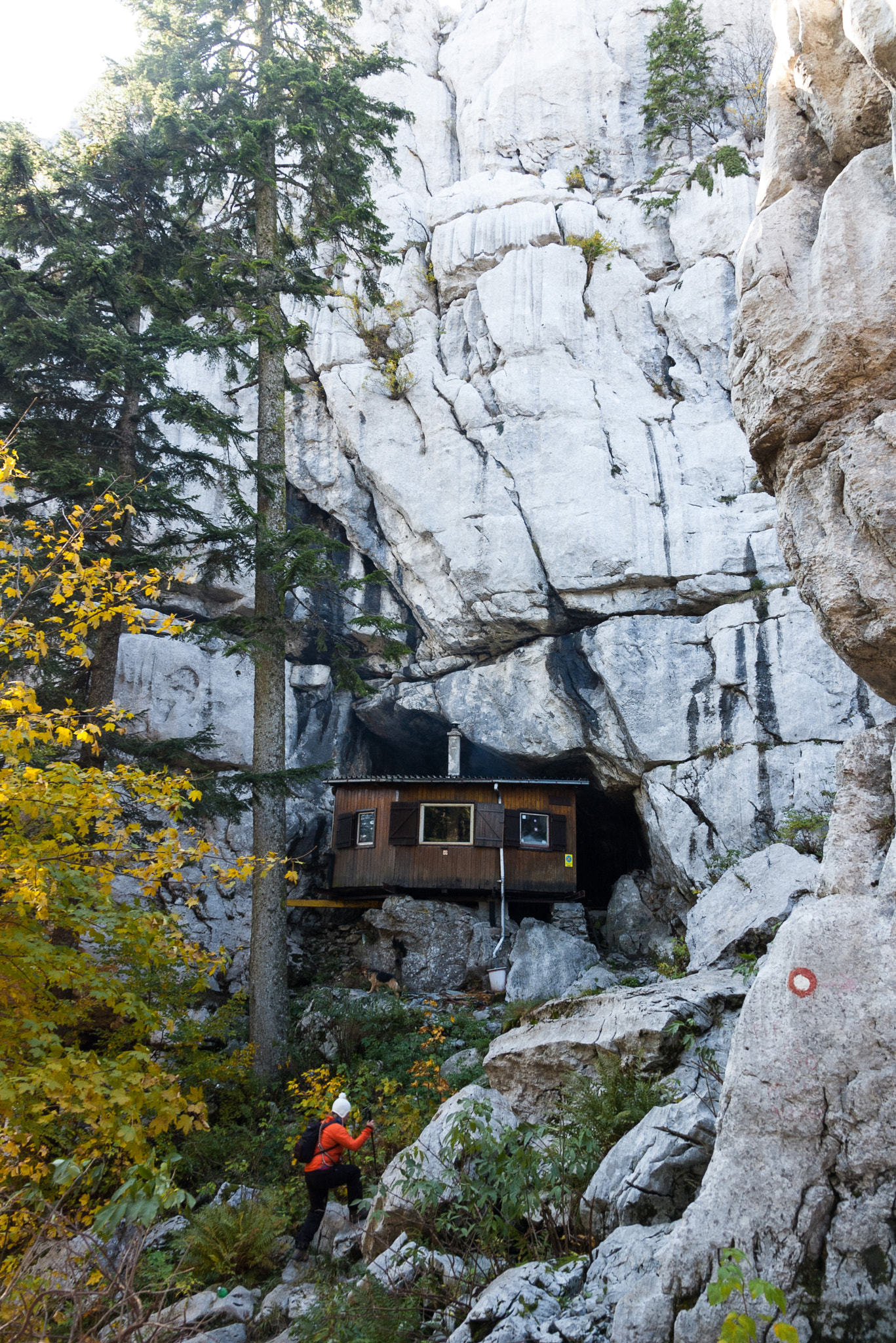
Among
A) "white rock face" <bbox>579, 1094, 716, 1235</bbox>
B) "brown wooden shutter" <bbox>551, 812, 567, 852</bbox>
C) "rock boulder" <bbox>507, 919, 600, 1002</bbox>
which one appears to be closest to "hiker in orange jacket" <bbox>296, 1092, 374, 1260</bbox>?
"white rock face" <bbox>579, 1094, 716, 1235</bbox>

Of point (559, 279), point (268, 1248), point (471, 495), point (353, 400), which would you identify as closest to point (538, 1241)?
point (268, 1248)

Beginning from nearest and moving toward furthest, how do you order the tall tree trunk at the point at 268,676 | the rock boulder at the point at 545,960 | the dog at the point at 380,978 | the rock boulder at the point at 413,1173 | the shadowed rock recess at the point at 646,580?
the shadowed rock recess at the point at 646,580 → the rock boulder at the point at 413,1173 → the tall tree trunk at the point at 268,676 → the rock boulder at the point at 545,960 → the dog at the point at 380,978

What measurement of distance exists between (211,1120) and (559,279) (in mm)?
23648

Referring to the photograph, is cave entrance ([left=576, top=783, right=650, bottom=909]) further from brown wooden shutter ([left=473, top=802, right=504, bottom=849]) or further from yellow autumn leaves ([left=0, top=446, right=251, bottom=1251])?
yellow autumn leaves ([left=0, top=446, right=251, bottom=1251])

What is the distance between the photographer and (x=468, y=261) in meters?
25.7

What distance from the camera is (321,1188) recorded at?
777 centimetres

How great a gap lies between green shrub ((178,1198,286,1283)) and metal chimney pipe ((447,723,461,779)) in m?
14.5

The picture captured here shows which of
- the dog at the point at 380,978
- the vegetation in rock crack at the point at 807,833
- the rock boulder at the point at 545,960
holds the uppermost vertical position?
the vegetation in rock crack at the point at 807,833

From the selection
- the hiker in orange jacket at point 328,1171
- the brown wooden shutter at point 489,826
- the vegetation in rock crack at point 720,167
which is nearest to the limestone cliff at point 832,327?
the hiker in orange jacket at point 328,1171

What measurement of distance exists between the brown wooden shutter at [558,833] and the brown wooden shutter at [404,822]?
11.6 ft

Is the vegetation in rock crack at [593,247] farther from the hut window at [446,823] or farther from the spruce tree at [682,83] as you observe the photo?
the hut window at [446,823]

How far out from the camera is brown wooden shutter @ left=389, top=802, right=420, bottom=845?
20453 mm

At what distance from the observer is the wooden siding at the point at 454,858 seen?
66.6ft

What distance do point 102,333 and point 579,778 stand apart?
53.0ft
